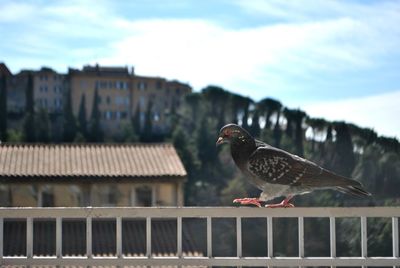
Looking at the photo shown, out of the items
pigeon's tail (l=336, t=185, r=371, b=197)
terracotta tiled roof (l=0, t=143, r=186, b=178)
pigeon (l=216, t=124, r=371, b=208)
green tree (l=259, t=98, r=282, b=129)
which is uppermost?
green tree (l=259, t=98, r=282, b=129)

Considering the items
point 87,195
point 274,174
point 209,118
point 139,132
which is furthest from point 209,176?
point 139,132

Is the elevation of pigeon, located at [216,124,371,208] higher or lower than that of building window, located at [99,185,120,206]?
higher

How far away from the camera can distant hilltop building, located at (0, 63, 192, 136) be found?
50.5 m

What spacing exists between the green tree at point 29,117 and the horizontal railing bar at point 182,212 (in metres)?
37.8

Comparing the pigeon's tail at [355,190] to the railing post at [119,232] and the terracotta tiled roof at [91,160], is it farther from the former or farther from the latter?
the terracotta tiled roof at [91,160]

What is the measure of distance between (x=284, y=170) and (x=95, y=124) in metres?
47.2

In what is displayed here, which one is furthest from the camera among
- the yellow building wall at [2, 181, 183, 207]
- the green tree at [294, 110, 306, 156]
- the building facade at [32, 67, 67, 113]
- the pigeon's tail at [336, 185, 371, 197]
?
the building facade at [32, 67, 67, 113]

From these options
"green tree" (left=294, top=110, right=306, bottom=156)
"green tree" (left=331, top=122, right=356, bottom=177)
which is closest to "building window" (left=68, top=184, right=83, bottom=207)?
"green tree" (left=294, top=110, right=306, bottom=156)

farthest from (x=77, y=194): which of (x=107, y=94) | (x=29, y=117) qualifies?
(x=107, y=94)

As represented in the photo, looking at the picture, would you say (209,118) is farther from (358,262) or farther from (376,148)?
(358,262)

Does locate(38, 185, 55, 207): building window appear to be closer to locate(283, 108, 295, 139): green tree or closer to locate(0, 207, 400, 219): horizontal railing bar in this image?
locate(283, 108, 295, 139): green tree

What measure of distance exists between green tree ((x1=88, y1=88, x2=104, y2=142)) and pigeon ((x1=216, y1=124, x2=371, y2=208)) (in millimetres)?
41267

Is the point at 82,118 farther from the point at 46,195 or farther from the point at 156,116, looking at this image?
the point at 46,195

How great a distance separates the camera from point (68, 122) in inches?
1825
